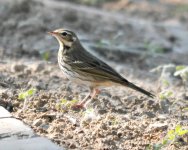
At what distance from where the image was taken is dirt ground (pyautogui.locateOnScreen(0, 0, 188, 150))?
22.2 ft

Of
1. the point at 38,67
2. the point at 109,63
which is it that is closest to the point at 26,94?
the point at 38,67

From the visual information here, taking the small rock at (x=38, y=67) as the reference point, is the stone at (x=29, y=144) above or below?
below

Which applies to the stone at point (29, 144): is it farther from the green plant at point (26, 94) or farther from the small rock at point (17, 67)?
the small rock at point (17, 67)

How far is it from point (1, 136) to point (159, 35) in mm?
8369

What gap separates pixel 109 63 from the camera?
37.4ft

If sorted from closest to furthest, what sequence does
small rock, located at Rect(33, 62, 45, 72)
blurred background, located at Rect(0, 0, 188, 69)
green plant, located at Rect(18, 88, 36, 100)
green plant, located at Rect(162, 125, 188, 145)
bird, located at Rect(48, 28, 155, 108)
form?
1. green plant, located at Rect(162, 125, 188, 145)
2. green plant, located at Rect(18, 88, 36, 100)
3. bird, located at Rect(48, 28, 155, 108)
4. small rock, located at Rect(33, 62, 45, 72)
5. blurred background, located at Rect(0, 0, 188, 69)

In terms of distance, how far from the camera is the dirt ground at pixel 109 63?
22.2 ft

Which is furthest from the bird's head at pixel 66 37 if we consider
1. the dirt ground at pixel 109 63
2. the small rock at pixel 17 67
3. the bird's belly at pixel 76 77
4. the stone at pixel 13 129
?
the stone at pixel 13 129

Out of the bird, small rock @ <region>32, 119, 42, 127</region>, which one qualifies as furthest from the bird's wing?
small rock @ <region>32, 119, 42, 127</region>

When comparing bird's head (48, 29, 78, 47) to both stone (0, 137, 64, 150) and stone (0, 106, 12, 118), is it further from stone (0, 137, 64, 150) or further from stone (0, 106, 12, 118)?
stone (0, 137, 64, 150)

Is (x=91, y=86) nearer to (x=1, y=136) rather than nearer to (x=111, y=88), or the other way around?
(x=111, y=88)

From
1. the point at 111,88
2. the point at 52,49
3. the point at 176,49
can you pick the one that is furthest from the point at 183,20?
the point at 111,88

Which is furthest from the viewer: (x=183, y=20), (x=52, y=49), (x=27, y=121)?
(x=183, y=20)

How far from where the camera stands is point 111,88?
9383 millimetres
